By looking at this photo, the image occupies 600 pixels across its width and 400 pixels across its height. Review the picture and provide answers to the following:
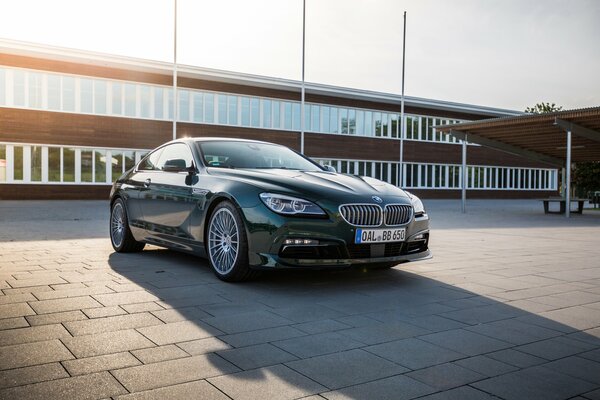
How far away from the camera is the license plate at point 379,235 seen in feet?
17.5

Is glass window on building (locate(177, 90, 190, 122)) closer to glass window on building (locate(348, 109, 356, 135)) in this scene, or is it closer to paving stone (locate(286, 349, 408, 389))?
glass window on building (locate(348, 109, 356, 135))

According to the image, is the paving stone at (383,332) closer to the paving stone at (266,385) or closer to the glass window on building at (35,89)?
the paving stone at (266,385)

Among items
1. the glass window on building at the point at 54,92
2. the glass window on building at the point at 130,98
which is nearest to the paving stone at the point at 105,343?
the glass window on building at the point at 54,92

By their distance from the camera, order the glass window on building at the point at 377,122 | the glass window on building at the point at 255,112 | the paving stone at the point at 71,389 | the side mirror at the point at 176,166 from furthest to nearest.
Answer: the glass window on building at the point at 377,122 → the glass window on building at the point at 255,112 → the side mirror at the point at 176,166 → the paving stone at the point at 71,389

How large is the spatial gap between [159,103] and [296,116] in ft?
28.4

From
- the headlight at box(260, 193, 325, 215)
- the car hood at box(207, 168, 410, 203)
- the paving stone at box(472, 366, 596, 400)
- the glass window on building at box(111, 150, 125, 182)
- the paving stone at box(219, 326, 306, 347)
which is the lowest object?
the paving stone at box(472, 366, 596, 400)

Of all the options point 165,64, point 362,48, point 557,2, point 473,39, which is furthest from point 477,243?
point 165,64

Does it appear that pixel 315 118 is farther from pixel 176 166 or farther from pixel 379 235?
pixel 379 235

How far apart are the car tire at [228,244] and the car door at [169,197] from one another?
53 centimetres

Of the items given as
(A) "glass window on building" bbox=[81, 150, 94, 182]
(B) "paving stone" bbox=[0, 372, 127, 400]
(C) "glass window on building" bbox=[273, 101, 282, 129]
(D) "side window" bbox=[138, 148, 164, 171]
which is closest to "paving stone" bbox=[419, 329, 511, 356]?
(B) "paving stone" bbox=[0, 372, 127, 400]

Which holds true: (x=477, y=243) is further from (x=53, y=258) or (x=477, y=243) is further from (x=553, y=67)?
(x=553, y=67)

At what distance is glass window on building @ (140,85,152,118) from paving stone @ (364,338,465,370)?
29386mm

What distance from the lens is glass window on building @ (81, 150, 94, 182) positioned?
2952 cm

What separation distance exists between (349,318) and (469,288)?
6.13 ft
